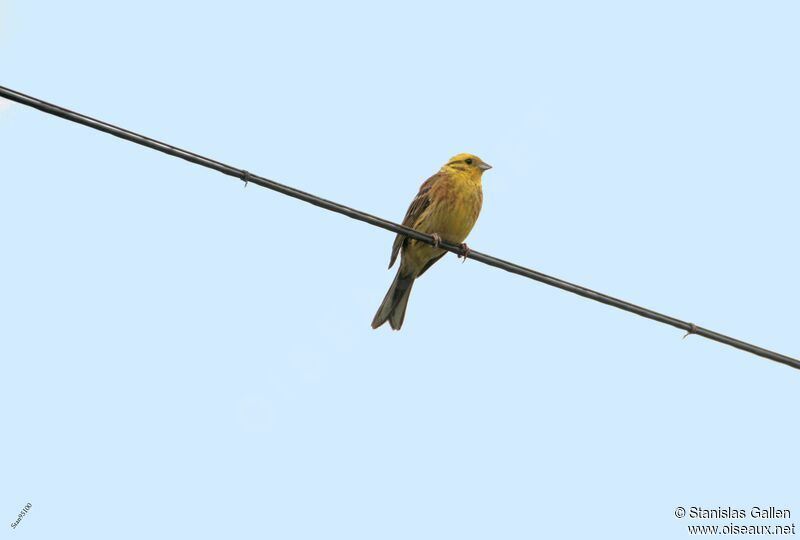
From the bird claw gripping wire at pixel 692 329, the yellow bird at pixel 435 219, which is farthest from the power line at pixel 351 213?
the yellow bird at pixel 435 219

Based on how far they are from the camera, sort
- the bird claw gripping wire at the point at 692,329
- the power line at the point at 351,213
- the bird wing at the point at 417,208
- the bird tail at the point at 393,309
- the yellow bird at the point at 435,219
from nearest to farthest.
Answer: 1. the power line at the point at 351,213
2. the bird claw gripping wire at the point at 692,329
3. the yellow bird at the point at 435,219
4. the bird wing at the point at 417,208
5. the bird tail at the point at 393,309

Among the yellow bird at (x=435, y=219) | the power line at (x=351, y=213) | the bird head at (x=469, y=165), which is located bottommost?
the power line at (x=351, y=213)

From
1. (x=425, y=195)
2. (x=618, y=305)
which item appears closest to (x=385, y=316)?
(x=425, y=195)

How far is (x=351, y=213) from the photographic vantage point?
5469 mm

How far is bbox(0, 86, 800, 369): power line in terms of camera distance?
4.64 metres

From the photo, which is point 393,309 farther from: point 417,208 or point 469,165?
point 469,165

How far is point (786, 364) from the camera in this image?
5.93m

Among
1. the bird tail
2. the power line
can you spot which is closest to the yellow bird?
the bird tail

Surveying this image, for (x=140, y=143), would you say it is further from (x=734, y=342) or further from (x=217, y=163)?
(x=734, y=342)

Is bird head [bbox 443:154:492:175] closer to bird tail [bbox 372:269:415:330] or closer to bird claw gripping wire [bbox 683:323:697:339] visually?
bird tail [bbox 372:269:415:330]

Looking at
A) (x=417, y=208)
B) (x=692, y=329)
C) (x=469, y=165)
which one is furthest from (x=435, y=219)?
(x=692, y=329)

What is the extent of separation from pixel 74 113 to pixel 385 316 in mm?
4918

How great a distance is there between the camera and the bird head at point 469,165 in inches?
357

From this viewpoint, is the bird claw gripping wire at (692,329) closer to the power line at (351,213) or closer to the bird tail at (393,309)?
the power line at (351,213)
